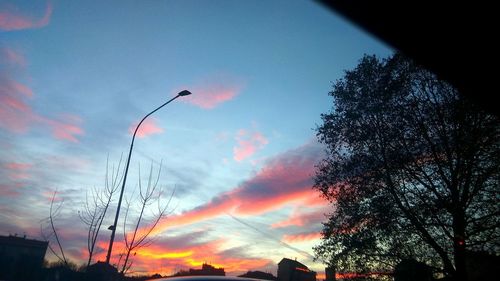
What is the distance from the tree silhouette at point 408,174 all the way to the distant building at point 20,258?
63076 millimetres

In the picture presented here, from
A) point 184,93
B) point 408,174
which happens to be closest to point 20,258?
point 184,93

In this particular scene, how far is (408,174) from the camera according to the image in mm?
14234

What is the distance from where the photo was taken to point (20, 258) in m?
Answer: 66.7

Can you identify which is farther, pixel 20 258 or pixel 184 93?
pixel 20 258

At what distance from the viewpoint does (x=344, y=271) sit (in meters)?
15.6

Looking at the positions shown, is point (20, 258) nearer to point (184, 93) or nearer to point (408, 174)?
point (184, 93)

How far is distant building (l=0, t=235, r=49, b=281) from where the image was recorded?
2411 inches

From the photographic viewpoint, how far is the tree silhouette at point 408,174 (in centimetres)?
1302

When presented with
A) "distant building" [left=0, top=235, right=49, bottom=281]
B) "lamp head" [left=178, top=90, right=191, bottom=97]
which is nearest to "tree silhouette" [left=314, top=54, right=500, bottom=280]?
"lamp head" [left=178, top=90, right=191, bottom=97]

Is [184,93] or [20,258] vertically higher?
[184,93]

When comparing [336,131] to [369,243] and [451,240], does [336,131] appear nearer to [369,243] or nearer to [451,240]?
[369,243]

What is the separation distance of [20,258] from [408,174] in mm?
77503

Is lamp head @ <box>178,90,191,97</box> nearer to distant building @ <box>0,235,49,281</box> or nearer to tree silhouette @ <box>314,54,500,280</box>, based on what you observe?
tree silhouette @ <box>314,54,500,280</box>

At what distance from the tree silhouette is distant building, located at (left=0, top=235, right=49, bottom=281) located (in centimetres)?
6308
